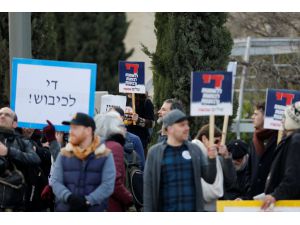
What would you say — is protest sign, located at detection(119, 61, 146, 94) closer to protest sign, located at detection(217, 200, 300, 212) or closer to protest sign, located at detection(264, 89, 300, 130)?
protest sign, located at detection(264, 89, 300, 130)

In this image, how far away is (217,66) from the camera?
15.2m

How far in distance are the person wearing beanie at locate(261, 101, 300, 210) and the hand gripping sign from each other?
7.83 ft

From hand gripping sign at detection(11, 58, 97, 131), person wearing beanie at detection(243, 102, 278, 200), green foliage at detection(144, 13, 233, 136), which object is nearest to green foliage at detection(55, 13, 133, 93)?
green foliage at detection(144, 13, 233, 136)

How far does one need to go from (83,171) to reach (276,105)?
7.95 ft

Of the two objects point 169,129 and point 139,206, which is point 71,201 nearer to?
point 169,129

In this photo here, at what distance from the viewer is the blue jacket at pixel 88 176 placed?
29.6 ft

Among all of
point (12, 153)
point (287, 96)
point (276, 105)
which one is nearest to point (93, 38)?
point (287, 96)

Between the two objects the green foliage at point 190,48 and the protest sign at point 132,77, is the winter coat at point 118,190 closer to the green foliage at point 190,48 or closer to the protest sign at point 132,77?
the protest sign at point 132,77

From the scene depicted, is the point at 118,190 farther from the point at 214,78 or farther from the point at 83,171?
the point at 214,78

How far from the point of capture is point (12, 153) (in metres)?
10.0

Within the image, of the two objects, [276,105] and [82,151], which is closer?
[82,151]

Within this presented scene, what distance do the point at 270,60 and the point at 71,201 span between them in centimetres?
1295

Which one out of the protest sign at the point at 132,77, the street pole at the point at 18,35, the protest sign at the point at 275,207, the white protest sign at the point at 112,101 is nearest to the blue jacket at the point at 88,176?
the protest sign at the point at 275,207
